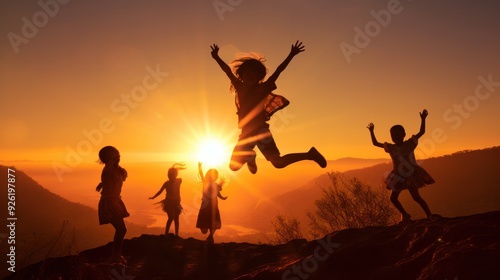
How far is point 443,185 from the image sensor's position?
220 ft

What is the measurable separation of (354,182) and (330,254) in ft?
58.9

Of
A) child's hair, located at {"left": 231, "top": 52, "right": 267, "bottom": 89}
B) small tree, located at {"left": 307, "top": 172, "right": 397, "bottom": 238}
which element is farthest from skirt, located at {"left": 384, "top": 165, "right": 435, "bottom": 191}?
small tree, located at {"left": 307, "top": 172, "right": 397, "bottom": 238}

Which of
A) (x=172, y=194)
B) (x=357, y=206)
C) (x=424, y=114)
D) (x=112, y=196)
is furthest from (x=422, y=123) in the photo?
(x=357, y=206)

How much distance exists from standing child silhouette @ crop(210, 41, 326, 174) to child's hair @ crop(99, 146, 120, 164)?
2.52 metres

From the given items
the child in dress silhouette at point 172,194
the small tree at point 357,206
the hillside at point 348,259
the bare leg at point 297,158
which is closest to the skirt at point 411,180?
the hillside at point 348,259

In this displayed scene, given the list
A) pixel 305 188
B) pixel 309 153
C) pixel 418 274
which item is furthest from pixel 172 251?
pixel 305 188

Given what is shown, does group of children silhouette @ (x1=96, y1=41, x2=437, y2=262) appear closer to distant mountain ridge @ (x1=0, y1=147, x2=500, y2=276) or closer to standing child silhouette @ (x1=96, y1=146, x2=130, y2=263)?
standing child silhouette @ (x1=96, y1=146, x2=130, y2=263)

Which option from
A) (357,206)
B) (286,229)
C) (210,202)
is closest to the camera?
(210,202)

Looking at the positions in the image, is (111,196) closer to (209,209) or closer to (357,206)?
(209,209)

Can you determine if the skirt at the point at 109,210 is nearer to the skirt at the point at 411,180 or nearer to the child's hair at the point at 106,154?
the child's hair at the point at 106,154

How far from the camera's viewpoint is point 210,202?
10023mm

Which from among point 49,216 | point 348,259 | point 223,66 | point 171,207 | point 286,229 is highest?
point 49,216

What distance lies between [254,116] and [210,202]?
536 centimetres

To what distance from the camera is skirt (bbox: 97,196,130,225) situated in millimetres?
5852
